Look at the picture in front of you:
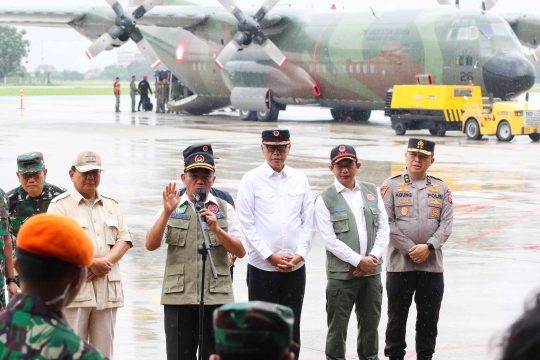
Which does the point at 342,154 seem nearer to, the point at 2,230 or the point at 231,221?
the point at 231,221

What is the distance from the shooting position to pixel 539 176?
57.2 feet

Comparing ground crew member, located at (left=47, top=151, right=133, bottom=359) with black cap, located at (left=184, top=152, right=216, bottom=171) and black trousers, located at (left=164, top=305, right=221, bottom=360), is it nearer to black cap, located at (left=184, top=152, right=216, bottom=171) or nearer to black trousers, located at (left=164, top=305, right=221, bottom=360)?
black trousers, located at (left=164, top=305, right=221, bottom=360)

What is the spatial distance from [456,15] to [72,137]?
11718 millimetres

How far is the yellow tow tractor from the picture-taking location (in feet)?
81.8

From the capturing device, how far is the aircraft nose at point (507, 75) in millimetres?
26656


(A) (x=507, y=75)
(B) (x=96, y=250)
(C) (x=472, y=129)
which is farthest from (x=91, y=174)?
(A) (x=507, y=75)

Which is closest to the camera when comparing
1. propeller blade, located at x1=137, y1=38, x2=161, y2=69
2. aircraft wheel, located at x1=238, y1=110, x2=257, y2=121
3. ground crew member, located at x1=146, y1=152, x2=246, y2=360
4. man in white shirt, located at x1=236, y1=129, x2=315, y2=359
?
ground crew member, located at x1=146, y1=152, x2=246, y2=360

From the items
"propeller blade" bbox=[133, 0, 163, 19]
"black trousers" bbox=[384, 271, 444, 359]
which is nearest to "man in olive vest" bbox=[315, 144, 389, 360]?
"black trousers" bbox=[384, 271, 444, 359]

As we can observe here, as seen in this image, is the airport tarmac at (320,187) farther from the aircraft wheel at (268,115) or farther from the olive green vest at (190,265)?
the olive green vest at (190,265)

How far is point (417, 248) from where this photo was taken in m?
6.59

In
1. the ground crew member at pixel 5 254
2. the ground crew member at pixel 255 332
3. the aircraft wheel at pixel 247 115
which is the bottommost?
the aircraft wheel at pixel 247 115

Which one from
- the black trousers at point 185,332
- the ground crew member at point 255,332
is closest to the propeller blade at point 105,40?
the black trousers at point 185,332

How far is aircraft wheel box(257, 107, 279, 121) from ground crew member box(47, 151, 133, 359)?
2850cm

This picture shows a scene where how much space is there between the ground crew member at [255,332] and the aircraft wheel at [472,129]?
943 inches
